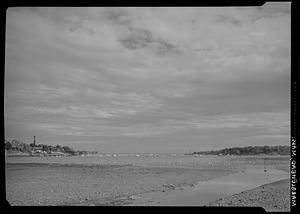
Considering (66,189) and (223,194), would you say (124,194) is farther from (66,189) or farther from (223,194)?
(223,194)

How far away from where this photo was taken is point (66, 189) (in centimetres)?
755
